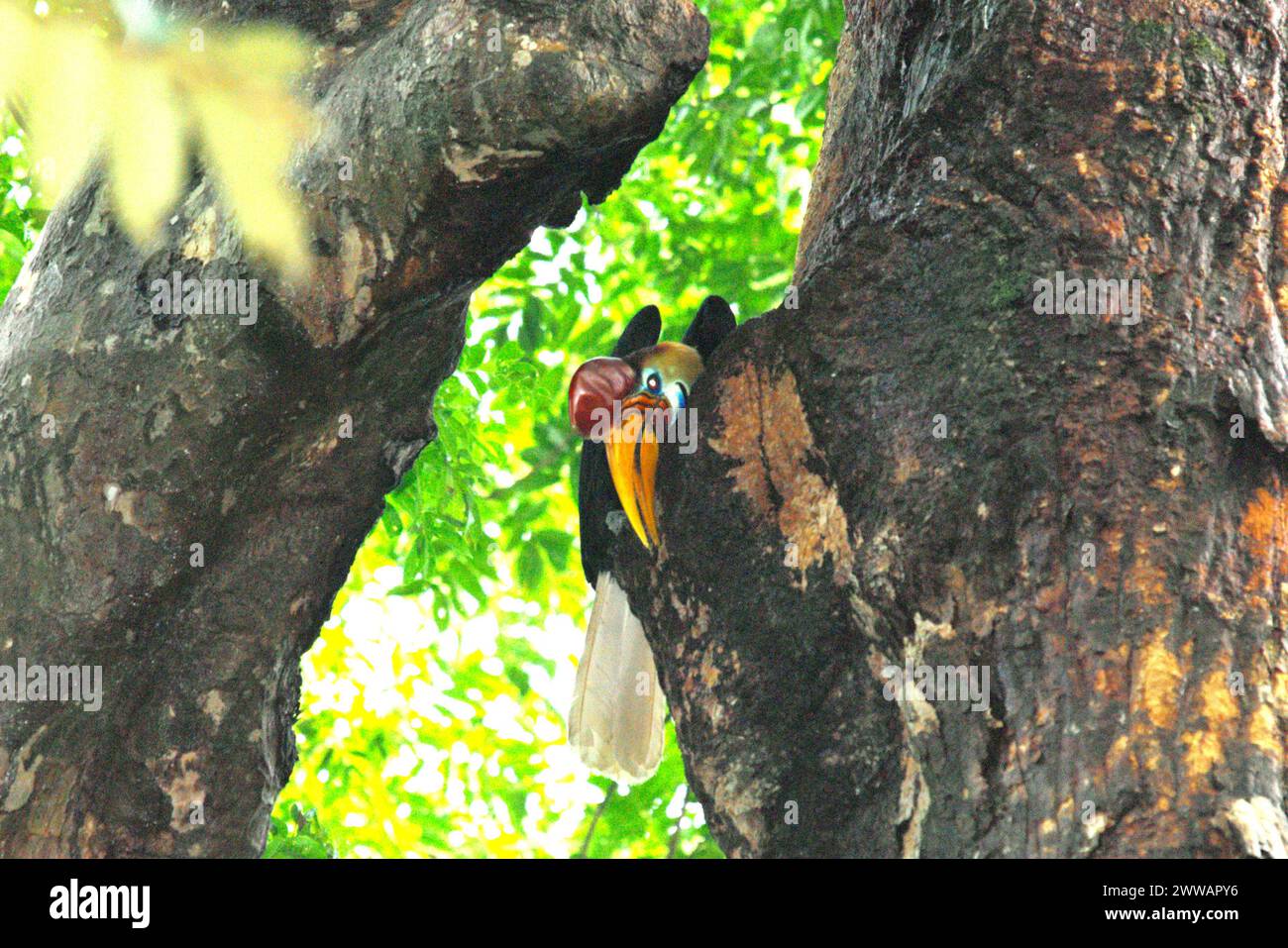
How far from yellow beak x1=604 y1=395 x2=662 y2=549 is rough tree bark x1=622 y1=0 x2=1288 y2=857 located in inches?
6.5

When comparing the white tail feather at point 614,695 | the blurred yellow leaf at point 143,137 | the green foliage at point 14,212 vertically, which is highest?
the green foliage at point 14,212

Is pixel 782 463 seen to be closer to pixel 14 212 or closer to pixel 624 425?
pixel 624 425

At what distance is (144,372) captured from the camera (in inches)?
97.3

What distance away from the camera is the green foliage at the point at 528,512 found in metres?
4.48

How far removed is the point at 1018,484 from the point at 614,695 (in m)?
1.54

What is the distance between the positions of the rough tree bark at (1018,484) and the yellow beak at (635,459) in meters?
0.16

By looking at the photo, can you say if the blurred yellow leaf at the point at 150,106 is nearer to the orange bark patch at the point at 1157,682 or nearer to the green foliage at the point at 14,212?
the orange bark patch at the point at 1157,682

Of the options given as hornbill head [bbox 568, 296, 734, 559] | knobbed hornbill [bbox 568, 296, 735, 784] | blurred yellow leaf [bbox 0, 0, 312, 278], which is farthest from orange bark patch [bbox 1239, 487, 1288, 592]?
blurred yellow leaf [bbox 0, 0, 312, 278]

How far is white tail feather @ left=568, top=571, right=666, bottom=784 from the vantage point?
3.34 meters

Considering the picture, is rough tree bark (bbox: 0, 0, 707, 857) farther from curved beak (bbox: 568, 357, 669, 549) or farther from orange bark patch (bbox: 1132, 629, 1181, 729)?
orange bark patch (bbox: 1132, 629, 1181, 729)

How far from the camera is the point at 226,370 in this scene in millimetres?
2490

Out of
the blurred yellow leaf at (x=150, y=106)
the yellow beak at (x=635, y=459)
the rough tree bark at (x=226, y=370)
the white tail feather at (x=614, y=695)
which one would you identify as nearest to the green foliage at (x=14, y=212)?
the rough tree bark at (x=226, y=370)

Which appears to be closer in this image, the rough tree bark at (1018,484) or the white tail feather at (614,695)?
the rough tree bark at (1018,484)

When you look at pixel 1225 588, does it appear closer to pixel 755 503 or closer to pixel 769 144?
pixel 755 503
